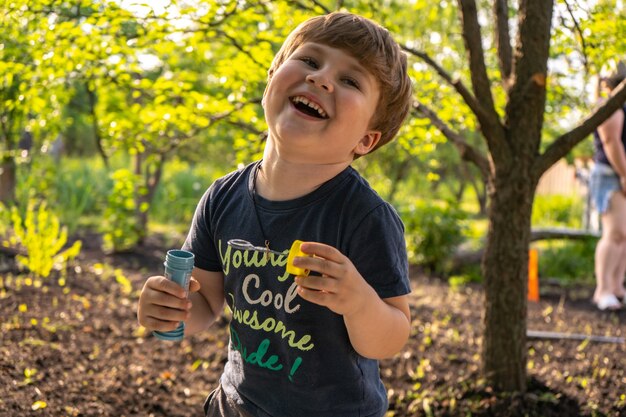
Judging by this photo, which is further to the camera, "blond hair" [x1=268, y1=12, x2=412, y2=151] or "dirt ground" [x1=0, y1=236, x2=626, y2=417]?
"dirt ground" [x1=0, y1=236, x2=626, y2=417]

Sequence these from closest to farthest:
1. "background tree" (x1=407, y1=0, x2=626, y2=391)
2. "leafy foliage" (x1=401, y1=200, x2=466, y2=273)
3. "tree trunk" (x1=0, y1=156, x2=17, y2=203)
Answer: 1. "background tree" (x1=407, y1=0, x2=626, y2=391)
2. "leafy foliage" (x1=401, y1=200, x2=466, y2=273)
3. "tree trunk" (x1=0, y1=156, x2=17, y2=203)

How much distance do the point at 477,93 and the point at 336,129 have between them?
1.48 meters

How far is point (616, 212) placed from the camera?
4.99 meters

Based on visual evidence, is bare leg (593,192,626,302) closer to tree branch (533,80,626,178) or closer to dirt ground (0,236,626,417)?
dirt ground (0,236,626,417)

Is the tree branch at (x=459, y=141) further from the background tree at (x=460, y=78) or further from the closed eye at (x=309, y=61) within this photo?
the closed eye at (x=309, y=61)

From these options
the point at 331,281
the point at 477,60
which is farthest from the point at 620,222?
the point at 331,281

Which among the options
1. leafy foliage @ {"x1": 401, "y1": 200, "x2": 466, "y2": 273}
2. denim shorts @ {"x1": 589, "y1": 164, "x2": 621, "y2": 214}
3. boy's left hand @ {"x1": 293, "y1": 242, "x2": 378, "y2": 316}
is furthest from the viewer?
leafy foliage @ {"x1": 401, "y1": 200, "x2": 466, "y2": 273}

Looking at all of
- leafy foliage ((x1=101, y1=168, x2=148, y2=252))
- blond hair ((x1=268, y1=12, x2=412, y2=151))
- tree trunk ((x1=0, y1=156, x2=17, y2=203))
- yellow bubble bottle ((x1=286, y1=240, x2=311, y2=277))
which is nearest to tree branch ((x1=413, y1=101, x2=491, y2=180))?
blond hair ((x1=268, y1=12, x2=412, y2=151))

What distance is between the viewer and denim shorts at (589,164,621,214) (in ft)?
16.3

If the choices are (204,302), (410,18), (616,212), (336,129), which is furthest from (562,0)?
(410,18)

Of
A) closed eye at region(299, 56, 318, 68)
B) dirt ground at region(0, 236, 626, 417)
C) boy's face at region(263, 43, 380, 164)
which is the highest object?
closed eye at region(299, 56, 318, 68)

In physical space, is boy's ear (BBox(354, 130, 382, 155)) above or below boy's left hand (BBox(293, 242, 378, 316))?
above

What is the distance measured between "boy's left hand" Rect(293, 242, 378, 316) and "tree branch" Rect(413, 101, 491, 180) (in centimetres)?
155

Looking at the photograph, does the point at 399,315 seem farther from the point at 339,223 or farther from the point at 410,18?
the point at 410,18
